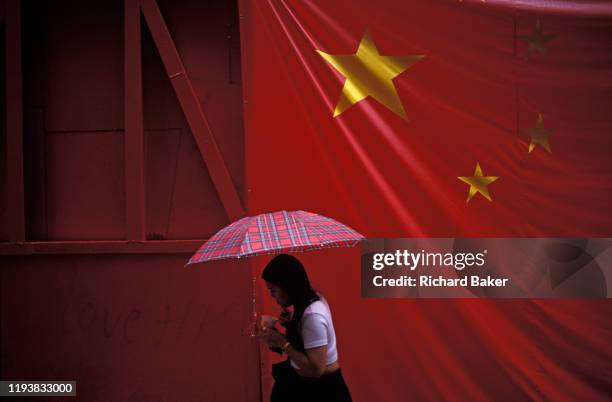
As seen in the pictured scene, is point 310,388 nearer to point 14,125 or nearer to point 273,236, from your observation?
point 273,236

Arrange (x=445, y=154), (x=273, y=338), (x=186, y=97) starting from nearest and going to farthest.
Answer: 1. (x=273, y=338)
2. (x=445, y=154)
3. (x=186, y=97)

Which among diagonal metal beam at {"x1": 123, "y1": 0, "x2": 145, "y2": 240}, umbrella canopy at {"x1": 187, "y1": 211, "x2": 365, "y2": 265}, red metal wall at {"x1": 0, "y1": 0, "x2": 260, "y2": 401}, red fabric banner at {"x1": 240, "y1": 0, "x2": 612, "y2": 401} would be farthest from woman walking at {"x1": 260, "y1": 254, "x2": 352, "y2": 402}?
diagonal metal beam at {"x1": 123, "y1": 0, "x2": 145, "y2": 240}

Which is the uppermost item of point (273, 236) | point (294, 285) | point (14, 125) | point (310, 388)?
point (14, 125)

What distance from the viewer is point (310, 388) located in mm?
2584

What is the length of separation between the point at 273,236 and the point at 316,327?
469 mm

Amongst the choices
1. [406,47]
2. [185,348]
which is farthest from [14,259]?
[406,47]

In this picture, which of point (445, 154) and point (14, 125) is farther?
point (14, 125)

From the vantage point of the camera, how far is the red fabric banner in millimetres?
3570

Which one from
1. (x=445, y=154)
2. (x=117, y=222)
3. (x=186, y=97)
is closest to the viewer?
(x=445, y=154)

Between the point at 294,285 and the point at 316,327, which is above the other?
the point at 294,285

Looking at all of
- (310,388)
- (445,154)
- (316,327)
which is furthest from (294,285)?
(445,154)

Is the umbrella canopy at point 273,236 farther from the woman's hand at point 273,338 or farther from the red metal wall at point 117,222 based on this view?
the red metal wall at point 117,222

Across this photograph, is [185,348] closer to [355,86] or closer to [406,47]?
[355,86]

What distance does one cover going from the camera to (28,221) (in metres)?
4.00
